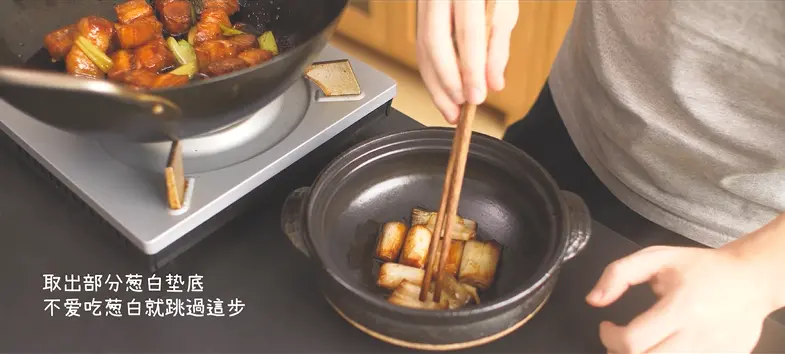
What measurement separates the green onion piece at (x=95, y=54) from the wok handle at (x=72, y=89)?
0.24m

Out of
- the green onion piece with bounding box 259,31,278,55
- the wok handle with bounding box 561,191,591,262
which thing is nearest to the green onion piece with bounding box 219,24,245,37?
the green onion piece with bounding box 259,31,278,55

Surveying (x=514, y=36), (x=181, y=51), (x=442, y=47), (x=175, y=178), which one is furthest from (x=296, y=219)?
(x=514, y=36)

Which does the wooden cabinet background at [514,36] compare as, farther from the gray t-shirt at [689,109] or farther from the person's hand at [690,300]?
the person's hand at [690,300]

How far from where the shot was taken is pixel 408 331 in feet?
2.36

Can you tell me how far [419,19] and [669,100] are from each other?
41 cm

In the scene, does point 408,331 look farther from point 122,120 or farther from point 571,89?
point 571,89

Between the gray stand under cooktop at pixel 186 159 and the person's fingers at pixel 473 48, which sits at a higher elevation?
the person's fingers at pixel 473 48

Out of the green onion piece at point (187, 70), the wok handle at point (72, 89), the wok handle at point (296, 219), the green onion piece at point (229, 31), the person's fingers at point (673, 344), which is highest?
the wok handle at point (72, 89)

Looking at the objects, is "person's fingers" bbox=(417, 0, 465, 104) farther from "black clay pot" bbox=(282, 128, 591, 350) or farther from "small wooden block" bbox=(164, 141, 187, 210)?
"small wooden block" bbox=(164, 141, 187, 210)

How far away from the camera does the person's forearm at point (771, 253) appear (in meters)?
0.77

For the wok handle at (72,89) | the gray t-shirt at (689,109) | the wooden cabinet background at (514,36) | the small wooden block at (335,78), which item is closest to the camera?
the wok handle at (72,89)

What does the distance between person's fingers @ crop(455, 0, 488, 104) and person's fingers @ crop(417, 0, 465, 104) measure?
0.05 feet

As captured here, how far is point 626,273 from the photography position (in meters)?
0.75

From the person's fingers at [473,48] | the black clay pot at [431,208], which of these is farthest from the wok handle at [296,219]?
the person's fingers at [473,48]
